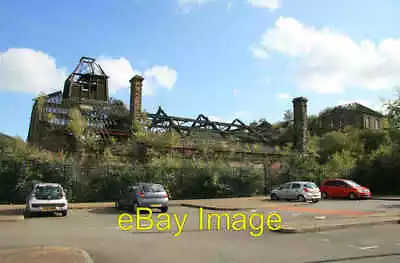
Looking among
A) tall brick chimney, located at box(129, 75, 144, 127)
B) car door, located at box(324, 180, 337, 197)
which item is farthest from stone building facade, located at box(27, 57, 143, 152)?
car door, located at box(324, 180, 337, 197)

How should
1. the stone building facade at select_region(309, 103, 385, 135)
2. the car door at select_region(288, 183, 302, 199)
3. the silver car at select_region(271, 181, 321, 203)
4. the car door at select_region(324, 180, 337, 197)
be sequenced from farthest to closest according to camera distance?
the stone building facade at select_region(309, 103, 385, 135) → the car door at select_region(324, 180, 337, 197) → the car door at select_region(288, 183, 302, 199) → the silver car at select_region(271, 181, 321, 203)

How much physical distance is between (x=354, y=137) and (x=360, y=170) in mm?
8246

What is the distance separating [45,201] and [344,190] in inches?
787

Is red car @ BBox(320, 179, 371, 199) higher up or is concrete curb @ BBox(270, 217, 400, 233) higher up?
red car @ BBox(320, 179, 371, 199)

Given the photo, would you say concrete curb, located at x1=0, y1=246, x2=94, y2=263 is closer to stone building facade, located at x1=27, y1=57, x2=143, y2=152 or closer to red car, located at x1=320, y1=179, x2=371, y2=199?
stone building facade, located at x1=27, y1=57, x2=143, y2=152

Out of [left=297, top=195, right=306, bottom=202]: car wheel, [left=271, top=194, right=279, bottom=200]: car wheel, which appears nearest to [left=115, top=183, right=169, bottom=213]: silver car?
[left=297, top=195, right=306, bottom=202]: car wheel

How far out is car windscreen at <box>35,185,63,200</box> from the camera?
16062mm

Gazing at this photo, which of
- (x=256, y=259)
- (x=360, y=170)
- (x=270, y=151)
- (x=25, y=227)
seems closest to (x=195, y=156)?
(x=270, y=151)

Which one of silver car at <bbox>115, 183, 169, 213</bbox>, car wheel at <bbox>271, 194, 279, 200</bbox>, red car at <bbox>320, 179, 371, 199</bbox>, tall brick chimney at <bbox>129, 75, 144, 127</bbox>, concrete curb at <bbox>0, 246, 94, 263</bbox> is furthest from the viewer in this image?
tall brick chimney at <bbox>129, 75, 144, 127</bbox>

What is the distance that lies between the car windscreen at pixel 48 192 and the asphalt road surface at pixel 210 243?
3451 mm

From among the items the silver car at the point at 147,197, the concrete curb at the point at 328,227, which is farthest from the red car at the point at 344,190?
the silver car at the point at 147,197

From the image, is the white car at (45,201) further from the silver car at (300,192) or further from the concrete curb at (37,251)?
the silver car at (300,192)

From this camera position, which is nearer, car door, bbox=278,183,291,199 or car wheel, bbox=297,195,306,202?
car wheel, bbox=297,195,306,202

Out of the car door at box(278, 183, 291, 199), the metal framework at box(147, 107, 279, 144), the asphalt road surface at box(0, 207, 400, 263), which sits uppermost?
the metal framework at box(147, 107, 279, 144)
